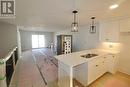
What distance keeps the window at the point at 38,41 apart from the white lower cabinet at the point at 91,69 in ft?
29.0

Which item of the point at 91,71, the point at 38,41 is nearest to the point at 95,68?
the point at 91,71

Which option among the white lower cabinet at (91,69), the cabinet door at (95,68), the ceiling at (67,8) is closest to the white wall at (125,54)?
the white lower cabinet at (91,69)

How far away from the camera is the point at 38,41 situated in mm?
10797

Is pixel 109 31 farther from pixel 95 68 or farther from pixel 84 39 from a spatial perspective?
pixel 84 39

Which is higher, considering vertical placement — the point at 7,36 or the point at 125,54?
the point at 7,36

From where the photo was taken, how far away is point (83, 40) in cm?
563

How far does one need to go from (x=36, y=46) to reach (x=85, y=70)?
935 cm

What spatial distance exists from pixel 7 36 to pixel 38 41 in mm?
6282

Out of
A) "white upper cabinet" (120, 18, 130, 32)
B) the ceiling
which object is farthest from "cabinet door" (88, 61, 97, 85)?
"white upper cabinet" (120, 18, 130, 32)

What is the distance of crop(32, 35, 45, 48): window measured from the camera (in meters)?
10.5

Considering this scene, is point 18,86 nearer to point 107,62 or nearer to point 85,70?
point 85,70

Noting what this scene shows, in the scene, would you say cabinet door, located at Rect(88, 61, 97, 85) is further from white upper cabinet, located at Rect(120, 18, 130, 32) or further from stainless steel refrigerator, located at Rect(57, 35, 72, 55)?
stainless steel refrigerator, located at Rect(57, 35, 72, 55)

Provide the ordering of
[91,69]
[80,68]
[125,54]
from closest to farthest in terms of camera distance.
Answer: [91,69] < [80,68] < [125,54]

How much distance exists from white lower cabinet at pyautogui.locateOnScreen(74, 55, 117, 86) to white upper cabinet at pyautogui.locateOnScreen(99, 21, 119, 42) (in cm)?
76
